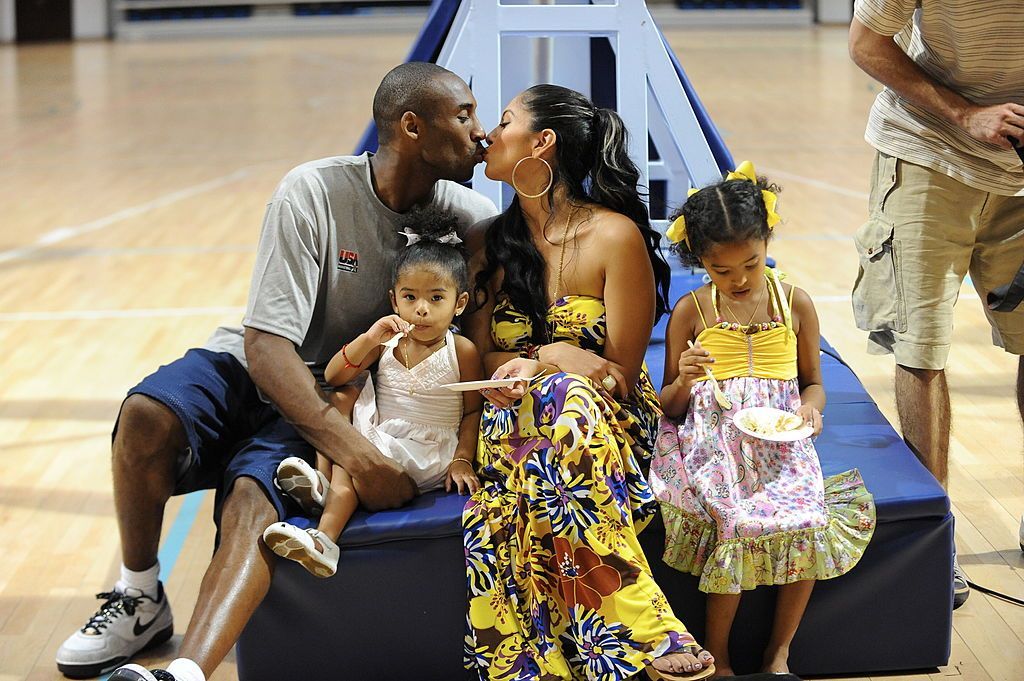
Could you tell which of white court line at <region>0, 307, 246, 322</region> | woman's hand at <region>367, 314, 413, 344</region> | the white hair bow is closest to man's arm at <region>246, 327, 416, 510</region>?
woman's hand at <region>367, 314, 413, 344</region>

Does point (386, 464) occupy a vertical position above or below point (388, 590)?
above

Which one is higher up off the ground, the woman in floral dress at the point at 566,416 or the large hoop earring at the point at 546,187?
the large hoop earring at the point at 546,187

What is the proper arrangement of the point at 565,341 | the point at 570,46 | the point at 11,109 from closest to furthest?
the point at 565,341
the point at 570,46
the point at 11,109

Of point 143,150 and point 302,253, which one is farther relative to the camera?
point 143,150

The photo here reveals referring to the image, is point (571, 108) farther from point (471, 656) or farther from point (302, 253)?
point (471, 656)

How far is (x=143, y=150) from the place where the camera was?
30.5 feet

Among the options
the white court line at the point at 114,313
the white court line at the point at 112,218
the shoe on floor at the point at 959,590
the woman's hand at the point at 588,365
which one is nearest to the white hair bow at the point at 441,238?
the woman's hand at the point at 588,365

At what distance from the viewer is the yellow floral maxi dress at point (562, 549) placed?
211 cm

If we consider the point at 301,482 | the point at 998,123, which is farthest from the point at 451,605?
the point at 998,123

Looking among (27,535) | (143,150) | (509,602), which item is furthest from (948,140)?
(143,150)

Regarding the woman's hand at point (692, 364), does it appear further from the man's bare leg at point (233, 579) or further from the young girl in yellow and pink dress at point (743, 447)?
the man's bare leg at point (233, 579)

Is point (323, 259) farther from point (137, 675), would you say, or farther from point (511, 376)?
point (137, 675)

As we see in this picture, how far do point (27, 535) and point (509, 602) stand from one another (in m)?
1.49

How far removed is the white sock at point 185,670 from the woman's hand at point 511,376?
679 mm
